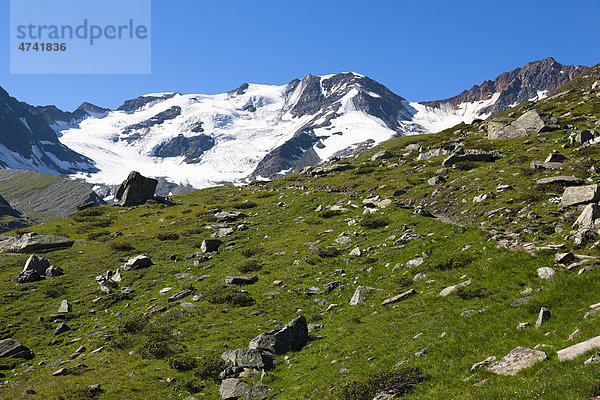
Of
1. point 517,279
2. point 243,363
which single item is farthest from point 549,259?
point 243,363

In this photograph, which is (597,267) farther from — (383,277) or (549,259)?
(383,277)

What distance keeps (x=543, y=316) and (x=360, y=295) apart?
35.5ft

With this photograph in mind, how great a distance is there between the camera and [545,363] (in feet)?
36.1

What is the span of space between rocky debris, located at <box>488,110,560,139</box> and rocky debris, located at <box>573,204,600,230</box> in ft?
134

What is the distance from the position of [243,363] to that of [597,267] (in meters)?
18.3

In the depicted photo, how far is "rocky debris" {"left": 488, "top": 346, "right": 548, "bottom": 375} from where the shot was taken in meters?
11.4

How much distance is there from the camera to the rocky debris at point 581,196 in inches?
902

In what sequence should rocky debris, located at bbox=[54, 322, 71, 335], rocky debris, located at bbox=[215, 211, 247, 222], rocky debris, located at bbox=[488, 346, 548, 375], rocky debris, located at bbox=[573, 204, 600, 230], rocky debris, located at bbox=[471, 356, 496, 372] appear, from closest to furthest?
rocky debris, located at bbox=[488, 346, 548, 375] < rocky debris, located at bbox=[471, 356, 496, 372] < rocky debris, located at bbox=[573, 204, 600, 230] < rocky debris, located at bbox=[54, 322, 71, 335] < rocky debris, located at bbox=[215, 211, 247, 222]

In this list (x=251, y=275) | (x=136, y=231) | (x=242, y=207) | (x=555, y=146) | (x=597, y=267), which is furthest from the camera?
(x=242, y=207)

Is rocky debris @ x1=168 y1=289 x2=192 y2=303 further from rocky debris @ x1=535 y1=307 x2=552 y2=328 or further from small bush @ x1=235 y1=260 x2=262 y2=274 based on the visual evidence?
rocky debris @ x1=535 y1=307 x2=552 y2=328

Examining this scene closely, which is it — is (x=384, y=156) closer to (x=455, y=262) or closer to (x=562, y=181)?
(x=562, y=181)

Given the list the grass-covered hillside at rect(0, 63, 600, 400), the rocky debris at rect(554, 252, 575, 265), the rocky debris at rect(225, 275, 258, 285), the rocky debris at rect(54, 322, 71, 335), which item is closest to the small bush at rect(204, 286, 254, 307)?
the grass-covered hillside at rect(0, 63, 600, 400)

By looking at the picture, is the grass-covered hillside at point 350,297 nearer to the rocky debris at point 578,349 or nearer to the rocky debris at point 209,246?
the rocky debris at point 578,349

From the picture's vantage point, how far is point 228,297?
26.1 meters
